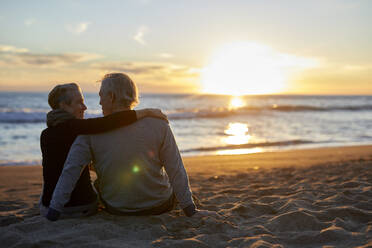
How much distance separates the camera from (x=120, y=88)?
268cm

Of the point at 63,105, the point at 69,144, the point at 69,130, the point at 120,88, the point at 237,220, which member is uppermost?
the point at 120,88

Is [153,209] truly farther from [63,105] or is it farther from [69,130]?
[63,105]

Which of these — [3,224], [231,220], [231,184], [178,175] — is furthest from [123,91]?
[231,184]

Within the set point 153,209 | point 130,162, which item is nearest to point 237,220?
point 153,209

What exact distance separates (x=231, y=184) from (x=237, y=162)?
2447 mm

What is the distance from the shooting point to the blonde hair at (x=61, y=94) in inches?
114

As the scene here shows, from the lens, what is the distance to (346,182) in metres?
4.59

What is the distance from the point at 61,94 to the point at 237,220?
1.99 m

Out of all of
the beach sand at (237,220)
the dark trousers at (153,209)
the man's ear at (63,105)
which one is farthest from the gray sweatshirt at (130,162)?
the man's ear at (63,105)

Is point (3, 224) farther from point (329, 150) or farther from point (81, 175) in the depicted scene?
point (329, 150)

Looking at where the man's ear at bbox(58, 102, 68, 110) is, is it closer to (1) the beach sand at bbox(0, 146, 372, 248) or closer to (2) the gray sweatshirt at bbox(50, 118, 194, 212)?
(2) the gray sweatshirt at bbox(50, 118, 194, 212)

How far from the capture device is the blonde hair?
2891 mm

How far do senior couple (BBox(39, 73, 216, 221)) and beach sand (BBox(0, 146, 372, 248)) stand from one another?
0.56 feet

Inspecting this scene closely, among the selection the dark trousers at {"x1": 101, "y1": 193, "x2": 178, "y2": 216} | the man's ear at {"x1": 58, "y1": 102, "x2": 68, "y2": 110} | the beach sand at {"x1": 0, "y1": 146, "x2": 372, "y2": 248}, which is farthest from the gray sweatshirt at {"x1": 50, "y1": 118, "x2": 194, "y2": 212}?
the man's ear at {"x1": 58, "y1": 102, "x2": 68, "y2": 110}
